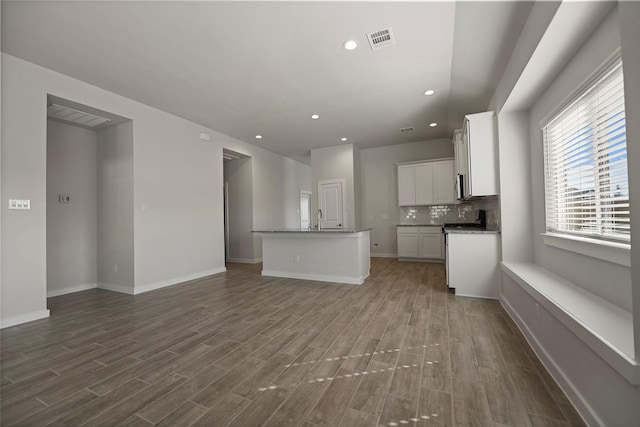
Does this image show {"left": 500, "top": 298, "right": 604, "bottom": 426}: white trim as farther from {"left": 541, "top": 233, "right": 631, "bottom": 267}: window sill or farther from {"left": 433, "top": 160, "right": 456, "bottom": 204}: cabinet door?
{"left": 433, "top": 160, "right": 456, "bottom": 204}: cabinet door

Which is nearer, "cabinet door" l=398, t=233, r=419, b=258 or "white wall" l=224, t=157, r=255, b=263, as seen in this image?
"cabinet door" l=398, t=233, r=419, b=258

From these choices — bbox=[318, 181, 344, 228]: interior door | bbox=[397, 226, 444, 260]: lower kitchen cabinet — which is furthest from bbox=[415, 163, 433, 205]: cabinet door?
bbox=[318, 181, 344, 228]: interior door

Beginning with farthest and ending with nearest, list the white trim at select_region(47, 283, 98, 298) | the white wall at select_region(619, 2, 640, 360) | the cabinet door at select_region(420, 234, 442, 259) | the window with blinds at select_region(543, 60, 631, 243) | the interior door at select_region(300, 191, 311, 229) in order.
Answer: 1. the interior door at select_region(300, 191, 311, 229)
2. the cabinet door at select_region(420, 234, 442, 259)
3. the white trim at select_region(47, 283, 98, 298)
4. the window with blinds at select_region(543, 60, 631, 243)
5. the white wall at select_region(619, 2, 640, 360)

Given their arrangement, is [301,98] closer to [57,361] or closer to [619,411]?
[57,361]

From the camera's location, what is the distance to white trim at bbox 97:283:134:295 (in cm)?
408

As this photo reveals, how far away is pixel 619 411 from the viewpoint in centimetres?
116

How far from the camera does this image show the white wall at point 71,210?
4.11 m

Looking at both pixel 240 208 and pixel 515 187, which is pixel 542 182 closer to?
pixel 515 187

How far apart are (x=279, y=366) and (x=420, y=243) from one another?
5.21 metres

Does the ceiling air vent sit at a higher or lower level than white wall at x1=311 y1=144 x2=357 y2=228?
higher

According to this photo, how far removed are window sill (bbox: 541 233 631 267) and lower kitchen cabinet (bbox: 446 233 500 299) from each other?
98 centimetres

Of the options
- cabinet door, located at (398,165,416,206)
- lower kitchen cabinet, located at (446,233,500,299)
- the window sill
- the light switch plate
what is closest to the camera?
the window sill

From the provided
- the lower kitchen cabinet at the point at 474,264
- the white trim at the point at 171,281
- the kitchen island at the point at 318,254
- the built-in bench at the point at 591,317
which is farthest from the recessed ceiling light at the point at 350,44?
the white trim at the point at 171,281

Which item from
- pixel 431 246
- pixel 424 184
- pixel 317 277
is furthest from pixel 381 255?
pixel 317 277
